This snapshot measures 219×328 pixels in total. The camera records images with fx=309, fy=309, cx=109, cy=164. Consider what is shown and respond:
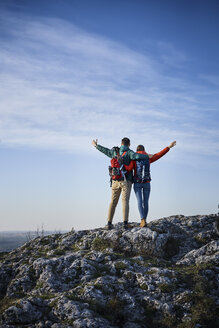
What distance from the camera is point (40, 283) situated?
12.3m

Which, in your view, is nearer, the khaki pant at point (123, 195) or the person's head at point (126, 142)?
the khaki pant at point (123, 195)

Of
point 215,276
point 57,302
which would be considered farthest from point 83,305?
point 215,276

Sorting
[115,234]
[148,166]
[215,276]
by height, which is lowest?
[215,276]

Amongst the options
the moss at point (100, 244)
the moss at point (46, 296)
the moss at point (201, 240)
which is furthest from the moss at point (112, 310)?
the moss at point (201, 240)

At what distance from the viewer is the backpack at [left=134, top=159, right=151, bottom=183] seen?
16812 mm

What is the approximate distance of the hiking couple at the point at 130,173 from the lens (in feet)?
55.4

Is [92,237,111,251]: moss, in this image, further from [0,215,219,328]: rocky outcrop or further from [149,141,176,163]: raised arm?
[149,141,176,163]: raised arm

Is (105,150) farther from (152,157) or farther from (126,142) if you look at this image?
(152,157)

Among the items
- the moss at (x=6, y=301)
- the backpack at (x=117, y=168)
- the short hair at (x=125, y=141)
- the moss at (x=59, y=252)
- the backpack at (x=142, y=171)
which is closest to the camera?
the moss at (x=6, y=301)

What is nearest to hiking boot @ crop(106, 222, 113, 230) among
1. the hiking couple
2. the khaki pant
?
the khaki pant

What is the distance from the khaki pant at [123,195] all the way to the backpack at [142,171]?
0.71m

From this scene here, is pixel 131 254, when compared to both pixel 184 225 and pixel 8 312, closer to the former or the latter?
pixel 184 225

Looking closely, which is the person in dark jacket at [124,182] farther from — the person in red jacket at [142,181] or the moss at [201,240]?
the moss at [201,240]

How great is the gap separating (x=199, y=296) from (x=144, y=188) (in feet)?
23.6
